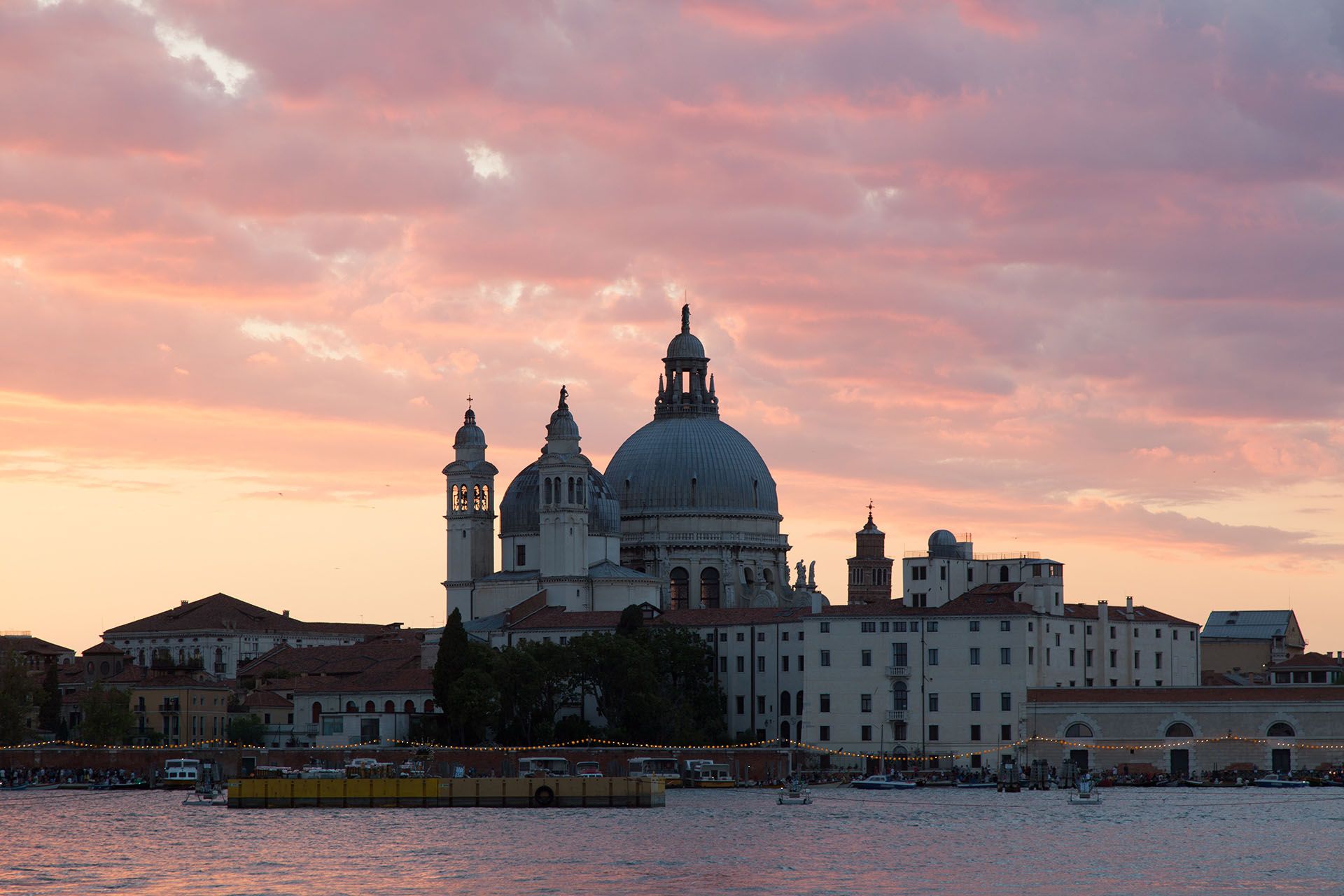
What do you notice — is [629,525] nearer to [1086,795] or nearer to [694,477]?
[694,477]

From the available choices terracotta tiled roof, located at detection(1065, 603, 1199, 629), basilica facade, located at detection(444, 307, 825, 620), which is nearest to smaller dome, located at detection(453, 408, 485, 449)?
basilica facade, located at detection(444, 307, 825, 620)

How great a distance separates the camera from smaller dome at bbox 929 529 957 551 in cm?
12600

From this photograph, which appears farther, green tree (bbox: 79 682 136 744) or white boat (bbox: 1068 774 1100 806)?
green tree (bbox: 79 682 136 744)

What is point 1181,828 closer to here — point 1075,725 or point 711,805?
point 711,805

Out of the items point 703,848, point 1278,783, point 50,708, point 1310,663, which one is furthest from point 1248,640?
point 703,848

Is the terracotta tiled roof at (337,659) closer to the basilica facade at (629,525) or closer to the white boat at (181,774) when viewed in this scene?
the basilica facade at (629,525)

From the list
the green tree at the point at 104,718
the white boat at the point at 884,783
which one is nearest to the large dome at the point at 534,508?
the green tree at the point at 104,718

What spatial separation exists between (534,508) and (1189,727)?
121 ft

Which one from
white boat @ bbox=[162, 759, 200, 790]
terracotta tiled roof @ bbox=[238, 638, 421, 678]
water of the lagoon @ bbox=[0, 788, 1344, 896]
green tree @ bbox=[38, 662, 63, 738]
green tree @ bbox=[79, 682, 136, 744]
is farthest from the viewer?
terracotta tiled roof @ bbox=[238, 638, 421, 678]

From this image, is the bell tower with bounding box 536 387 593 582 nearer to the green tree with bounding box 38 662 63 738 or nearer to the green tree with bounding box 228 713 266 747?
the green tree with bounding box 228 713 266 747

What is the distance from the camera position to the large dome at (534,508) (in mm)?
131250

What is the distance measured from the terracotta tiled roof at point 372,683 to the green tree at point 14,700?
12810 millimetres

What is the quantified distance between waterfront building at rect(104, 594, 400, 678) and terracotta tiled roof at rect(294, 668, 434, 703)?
2816 centimetres

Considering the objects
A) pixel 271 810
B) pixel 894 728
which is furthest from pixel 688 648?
pixel 271 810
